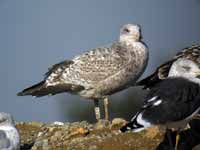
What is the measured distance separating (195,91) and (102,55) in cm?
274

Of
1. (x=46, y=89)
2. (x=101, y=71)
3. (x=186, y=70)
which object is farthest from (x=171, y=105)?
(x=46, y=89)

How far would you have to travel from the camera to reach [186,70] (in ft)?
32.8

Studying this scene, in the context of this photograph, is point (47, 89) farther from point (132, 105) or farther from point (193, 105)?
point (132, 105)

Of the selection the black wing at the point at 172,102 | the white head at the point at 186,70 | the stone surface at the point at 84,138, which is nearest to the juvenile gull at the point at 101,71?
the stone surface at the point at 84,138

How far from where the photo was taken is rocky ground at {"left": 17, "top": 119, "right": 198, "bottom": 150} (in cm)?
1012

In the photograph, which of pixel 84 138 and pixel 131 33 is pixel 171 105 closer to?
pixel 84 138

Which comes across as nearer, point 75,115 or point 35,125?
point 35,125

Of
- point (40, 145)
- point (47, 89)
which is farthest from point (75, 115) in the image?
point (40, 145)

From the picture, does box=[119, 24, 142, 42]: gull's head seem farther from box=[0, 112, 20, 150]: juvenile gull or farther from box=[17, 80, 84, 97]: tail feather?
box=[0, 112, 20, 150]: juvenile gull

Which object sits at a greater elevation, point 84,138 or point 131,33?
point 131,33

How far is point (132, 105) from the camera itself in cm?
2194

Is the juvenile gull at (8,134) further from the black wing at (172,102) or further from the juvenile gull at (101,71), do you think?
the juvenile gull at (101,71)

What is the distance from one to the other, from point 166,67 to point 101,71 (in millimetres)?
1033

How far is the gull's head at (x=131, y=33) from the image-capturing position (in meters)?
12.2
